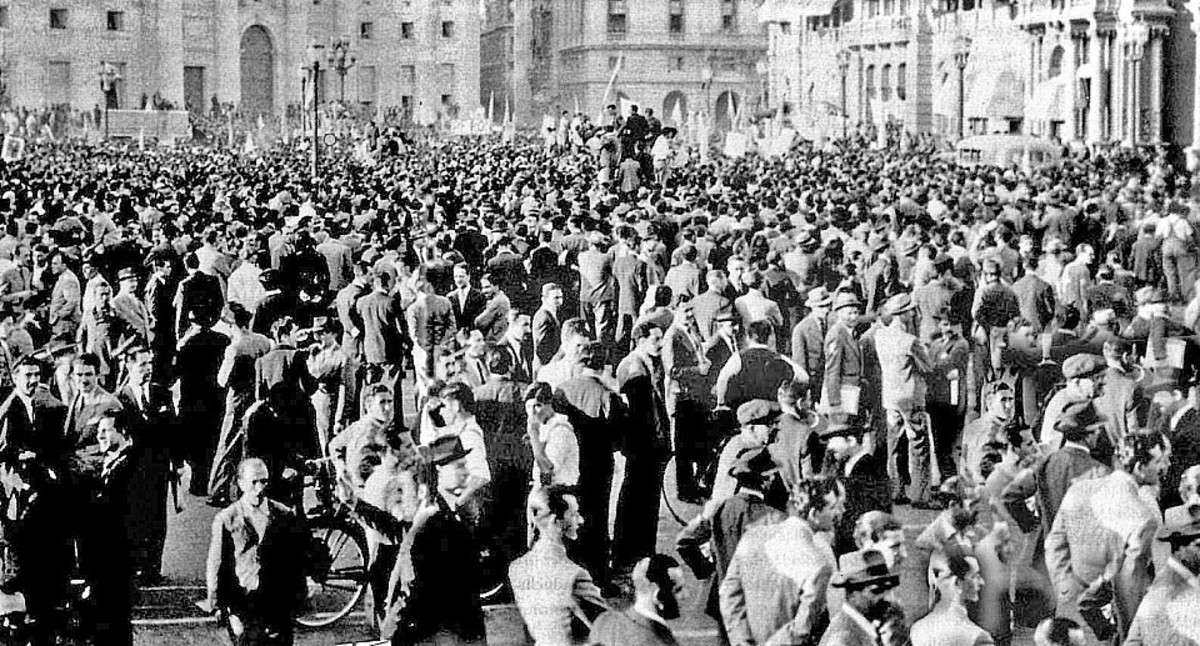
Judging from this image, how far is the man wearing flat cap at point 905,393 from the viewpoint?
12.3 meters

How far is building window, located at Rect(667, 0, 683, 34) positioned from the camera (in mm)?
92562

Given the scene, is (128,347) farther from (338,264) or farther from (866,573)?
(866,573)

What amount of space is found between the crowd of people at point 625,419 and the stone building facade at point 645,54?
68158 mm

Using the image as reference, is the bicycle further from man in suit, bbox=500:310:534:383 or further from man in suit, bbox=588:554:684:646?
man in suit, bbox=500:310:534:383

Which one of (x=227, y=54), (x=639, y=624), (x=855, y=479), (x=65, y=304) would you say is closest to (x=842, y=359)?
(x=855, y=479)

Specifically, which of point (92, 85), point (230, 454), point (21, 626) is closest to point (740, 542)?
point (21, 626)

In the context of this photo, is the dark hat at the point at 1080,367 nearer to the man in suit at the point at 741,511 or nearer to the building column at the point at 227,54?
the man in suit at the point at 741,511

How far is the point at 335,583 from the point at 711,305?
506cm

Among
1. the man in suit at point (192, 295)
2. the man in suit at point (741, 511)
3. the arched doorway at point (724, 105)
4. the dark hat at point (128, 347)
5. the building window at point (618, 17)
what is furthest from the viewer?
the arched doorway at point (724, 105)

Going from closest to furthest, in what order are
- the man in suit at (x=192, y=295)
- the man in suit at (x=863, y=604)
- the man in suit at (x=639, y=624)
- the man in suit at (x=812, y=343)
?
the man in suit at (x=639, y=624) → the man in suit at (x=863, y=604) → the man in suit at (x=812, y=343) → the man in suit at (x=192, y=295)

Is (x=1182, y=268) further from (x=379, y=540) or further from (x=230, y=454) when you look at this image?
(x=379, y=540)

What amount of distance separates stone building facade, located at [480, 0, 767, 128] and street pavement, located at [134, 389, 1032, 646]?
7870 cm

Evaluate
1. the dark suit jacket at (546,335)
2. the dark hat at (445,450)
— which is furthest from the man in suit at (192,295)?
the dark hat at (445,450)

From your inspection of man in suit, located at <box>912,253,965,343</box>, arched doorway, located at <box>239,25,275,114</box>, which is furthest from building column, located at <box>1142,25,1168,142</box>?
arched doorway, located at <box>239,25,275,114</box>
